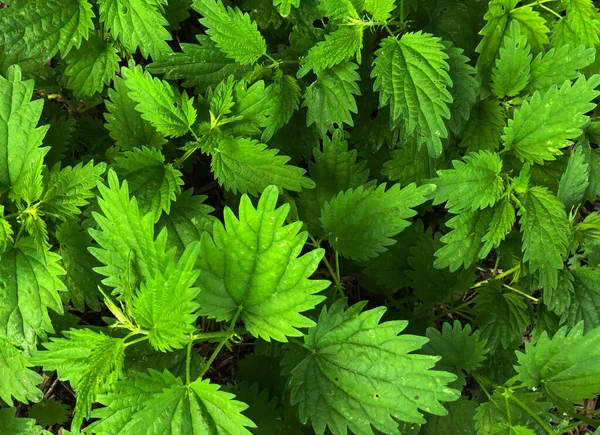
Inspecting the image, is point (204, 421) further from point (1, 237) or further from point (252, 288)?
point (1, 237)

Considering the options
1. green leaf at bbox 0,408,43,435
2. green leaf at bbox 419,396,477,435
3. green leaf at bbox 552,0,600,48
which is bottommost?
green leaf at bbox 419,396,477,435

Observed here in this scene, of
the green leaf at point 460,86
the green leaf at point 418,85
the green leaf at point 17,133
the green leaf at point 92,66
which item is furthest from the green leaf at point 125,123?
the green leaf at point 460,86

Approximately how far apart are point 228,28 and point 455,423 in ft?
6.11

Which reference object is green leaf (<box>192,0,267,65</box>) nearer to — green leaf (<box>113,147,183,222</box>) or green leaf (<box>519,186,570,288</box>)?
green leaf (<box>113,147,183,222</box>)

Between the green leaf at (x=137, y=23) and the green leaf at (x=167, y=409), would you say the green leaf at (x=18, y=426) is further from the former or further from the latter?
the green leaf at (x=137, y=23)

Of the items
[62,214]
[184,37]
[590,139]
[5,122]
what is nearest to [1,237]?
A: [62,214]

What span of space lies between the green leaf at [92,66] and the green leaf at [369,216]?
1.16 meters

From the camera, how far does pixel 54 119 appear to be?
262 centimetres

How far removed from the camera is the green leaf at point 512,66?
90.9 inches

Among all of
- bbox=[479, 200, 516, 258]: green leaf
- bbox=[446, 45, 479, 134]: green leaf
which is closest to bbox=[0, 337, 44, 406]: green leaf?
bbox=[479, 200, 516, 258]: green leaf

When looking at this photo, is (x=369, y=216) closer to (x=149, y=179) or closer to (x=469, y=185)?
(x=469, y=185)

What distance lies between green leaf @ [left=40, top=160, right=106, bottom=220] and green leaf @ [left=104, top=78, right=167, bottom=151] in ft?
1.10

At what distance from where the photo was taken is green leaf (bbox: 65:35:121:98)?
2.51 meters

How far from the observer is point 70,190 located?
211cm
